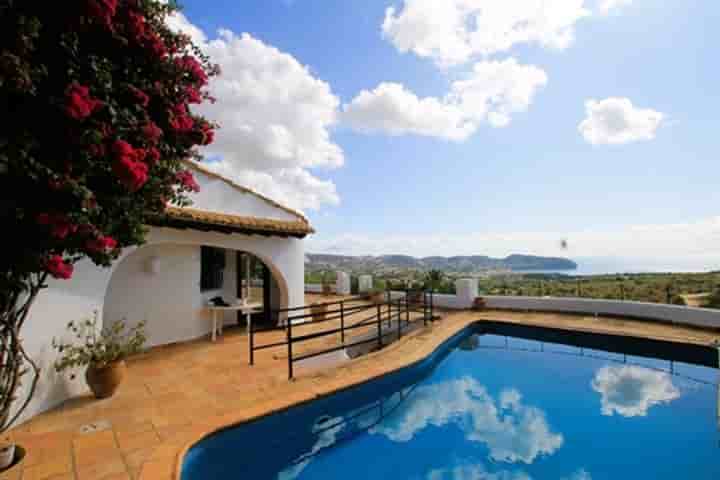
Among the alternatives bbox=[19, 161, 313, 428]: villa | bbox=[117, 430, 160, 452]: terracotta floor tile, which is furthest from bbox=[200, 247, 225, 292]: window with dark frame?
bbox=[117, 430, 160, 452]: terracotta floor tile

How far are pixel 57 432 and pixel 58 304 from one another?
5.25ft

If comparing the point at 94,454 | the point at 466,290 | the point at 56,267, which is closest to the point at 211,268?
the point at 94,454

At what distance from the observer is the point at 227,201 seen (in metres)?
7.72

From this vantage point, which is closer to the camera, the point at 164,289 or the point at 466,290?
the point at 164,289

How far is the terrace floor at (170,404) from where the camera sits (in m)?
3.31

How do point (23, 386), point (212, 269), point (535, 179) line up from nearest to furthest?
point (23, 386) → point (212, 269) → point (535, 179)

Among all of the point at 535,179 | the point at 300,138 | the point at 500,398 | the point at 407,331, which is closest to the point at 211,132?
the point at 500,398

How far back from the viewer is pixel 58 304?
4.54 m

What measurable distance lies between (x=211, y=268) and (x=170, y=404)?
4723mm

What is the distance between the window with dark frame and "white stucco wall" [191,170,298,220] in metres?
1.62

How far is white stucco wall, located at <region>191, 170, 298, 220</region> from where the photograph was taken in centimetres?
716

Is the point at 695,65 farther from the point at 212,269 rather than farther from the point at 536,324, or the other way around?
the point at 212,269

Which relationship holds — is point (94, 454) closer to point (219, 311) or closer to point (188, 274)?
point (188, 274)

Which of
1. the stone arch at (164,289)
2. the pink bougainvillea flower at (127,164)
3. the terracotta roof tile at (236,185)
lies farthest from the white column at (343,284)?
the pink bougainvillea flower at (127,164)
